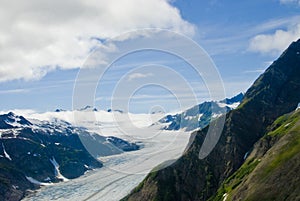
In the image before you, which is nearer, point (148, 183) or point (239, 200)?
point (239, 200)

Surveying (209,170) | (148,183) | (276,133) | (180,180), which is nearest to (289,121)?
(276,133)

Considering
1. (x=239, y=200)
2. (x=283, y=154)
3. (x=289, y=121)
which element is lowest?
(x=239, y=200)

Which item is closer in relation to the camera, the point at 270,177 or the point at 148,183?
the point at 270,177

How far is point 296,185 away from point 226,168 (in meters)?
75.0

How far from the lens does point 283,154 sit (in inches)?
5408

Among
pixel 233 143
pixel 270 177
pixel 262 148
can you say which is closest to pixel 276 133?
pixel 262 148

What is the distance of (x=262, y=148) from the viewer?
178 meters

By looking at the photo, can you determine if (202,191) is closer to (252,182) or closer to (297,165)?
(252,182)

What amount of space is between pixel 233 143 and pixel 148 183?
48367 mm

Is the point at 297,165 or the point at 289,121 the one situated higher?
the point at 289,121

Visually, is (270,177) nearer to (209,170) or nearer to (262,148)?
(262,148)

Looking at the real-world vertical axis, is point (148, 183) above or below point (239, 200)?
above

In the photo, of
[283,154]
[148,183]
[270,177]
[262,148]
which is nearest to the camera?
[270,177]

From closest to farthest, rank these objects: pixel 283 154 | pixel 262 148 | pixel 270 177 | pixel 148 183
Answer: pixel 270 177, pixel 283 154, pixel 262 148, pixel 148 183
